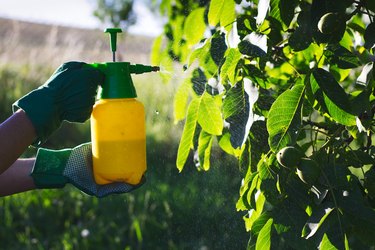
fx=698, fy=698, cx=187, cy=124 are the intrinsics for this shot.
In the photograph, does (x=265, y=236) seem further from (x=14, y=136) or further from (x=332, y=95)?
(x=14, y=136)

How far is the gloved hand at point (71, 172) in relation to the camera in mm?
1646

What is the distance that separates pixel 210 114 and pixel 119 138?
25cm

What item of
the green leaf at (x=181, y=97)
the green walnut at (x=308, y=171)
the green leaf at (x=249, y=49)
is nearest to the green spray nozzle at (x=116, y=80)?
the green leaf at (x=181, y=97)

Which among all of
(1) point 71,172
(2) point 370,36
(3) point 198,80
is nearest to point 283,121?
(2) point 370,36

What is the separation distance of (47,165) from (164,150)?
392 cm

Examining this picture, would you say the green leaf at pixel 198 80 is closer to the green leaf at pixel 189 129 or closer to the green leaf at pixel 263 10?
the green leaf at pixel 189 129

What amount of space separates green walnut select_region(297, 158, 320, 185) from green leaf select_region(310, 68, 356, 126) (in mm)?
109

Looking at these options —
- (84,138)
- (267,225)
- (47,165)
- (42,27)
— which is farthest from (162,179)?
(42,27)

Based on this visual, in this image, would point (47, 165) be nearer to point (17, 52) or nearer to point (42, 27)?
point (17, 52)

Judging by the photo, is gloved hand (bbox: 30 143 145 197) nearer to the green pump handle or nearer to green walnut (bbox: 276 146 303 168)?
the green pump handle

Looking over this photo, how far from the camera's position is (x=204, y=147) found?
1.68m

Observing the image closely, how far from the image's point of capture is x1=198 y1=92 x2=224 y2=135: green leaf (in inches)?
56.8

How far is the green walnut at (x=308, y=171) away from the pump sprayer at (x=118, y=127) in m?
0.47

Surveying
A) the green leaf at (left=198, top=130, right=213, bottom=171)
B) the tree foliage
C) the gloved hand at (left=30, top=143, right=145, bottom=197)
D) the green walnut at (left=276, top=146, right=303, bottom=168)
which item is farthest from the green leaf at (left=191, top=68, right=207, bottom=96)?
the green walnut at (left=276, top=146, right=303, bottom=168)
